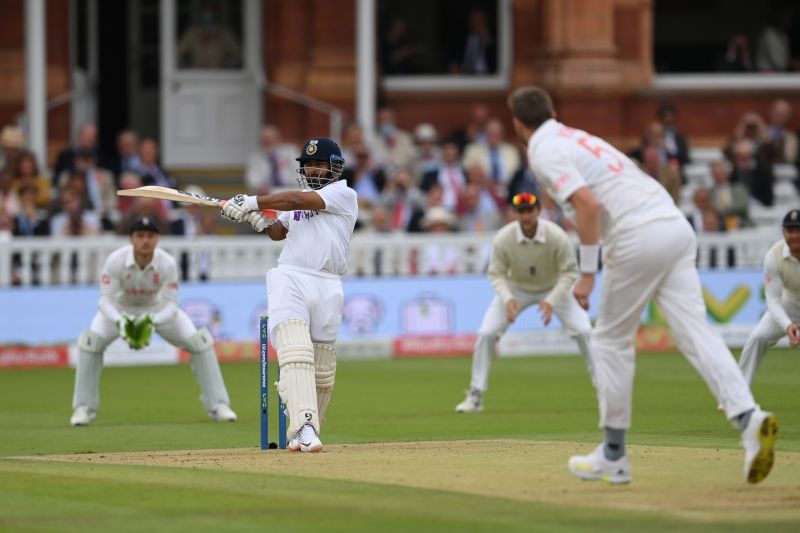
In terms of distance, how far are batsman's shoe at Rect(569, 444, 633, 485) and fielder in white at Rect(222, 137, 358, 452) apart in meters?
2.24

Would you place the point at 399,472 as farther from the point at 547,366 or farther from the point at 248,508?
the point at 547,366

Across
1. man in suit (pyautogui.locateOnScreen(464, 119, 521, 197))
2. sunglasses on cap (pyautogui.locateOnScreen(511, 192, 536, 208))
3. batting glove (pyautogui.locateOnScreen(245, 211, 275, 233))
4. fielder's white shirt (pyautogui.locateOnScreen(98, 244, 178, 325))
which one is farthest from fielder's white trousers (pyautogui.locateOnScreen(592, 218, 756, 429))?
man in suit (pyautogui.locateOnScreen(464, 119, 521, 197))

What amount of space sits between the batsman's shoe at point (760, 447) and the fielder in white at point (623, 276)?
14 centimetres

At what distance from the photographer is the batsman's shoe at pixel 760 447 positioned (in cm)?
787

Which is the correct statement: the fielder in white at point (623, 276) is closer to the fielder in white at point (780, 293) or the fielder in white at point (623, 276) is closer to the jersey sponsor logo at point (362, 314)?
the fielder in white at point (780, 293)

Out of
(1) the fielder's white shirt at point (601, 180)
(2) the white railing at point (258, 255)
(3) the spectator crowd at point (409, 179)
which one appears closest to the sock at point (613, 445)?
(1) the fielder's white shirt at point (601, 180)

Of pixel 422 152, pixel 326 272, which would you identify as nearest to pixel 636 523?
pixel 326 272

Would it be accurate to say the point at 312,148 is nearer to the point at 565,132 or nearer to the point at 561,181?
the point at 565,132

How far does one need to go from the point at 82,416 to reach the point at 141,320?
87cm

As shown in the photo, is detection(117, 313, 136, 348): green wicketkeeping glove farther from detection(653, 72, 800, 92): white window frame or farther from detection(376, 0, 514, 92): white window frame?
detection(653, 72, 800, 92): white window frame

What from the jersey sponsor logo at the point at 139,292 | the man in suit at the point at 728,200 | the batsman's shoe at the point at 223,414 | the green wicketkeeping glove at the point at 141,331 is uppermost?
the man in suit at the point at 728,200

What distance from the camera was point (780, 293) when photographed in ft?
42.9

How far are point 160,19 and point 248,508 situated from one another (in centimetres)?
1690

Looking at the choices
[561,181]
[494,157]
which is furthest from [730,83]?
[561,181]
